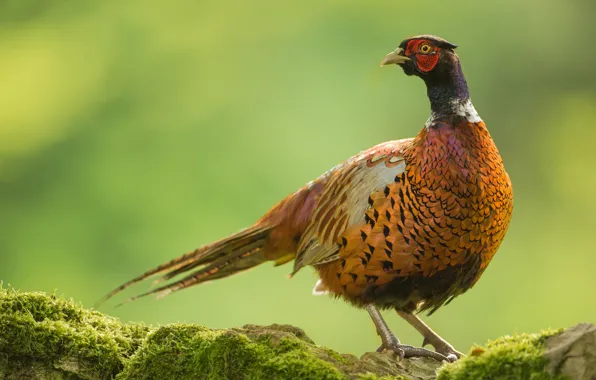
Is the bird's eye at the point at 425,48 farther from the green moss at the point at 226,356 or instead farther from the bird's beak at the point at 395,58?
the green moss at the point at 226,356

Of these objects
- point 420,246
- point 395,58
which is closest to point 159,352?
point 420,246

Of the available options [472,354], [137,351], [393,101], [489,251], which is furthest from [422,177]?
[393,101]

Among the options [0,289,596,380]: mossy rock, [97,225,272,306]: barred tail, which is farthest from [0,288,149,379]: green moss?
[97,225,272,306]: barred tail

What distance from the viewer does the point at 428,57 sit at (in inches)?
178

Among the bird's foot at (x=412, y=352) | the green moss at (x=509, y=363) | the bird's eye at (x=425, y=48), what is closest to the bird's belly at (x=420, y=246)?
the bird's foot at (x=412, y=352)

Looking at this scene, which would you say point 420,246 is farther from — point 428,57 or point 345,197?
point 428,57

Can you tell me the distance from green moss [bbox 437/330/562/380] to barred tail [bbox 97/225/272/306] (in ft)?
7.23

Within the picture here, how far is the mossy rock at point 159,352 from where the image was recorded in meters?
3.36

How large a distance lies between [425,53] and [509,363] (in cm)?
222

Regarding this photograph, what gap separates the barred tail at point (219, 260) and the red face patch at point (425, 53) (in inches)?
57.4

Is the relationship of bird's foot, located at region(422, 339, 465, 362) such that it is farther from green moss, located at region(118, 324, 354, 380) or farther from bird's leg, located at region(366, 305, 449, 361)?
green moss, located at region(118, 324, 354, 380)

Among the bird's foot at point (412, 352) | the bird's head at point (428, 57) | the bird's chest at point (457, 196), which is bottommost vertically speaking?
the bird's foot at point (412, 352)

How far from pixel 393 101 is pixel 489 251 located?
6.08 meters

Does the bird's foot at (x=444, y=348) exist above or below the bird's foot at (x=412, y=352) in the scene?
below
